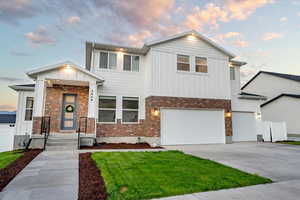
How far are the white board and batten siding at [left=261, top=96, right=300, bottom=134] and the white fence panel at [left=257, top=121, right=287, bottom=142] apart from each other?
6.49 feet

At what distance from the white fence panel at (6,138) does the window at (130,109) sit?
7041mm

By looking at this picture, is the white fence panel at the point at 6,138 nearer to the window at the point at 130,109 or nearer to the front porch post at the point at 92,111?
the front porch post at the point at 92,111

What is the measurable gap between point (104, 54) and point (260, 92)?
721 inches

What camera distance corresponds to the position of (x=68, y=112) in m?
10.8

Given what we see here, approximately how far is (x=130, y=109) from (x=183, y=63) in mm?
4658

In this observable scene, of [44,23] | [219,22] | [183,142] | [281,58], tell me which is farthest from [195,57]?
[281,58]

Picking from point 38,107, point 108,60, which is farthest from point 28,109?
point 108,60

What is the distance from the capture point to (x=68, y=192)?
11.3ft

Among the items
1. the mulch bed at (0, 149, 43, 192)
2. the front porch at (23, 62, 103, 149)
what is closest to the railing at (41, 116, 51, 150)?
the front porch at (23, 62, 103, 149)

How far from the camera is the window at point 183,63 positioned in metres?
11.5

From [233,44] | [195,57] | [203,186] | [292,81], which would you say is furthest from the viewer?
[292,81]

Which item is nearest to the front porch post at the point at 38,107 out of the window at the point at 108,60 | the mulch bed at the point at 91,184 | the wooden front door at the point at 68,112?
the wooden front door at the point at 68,112

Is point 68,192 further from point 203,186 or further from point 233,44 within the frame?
point 233,44

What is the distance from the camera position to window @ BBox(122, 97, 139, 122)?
1146 cm
